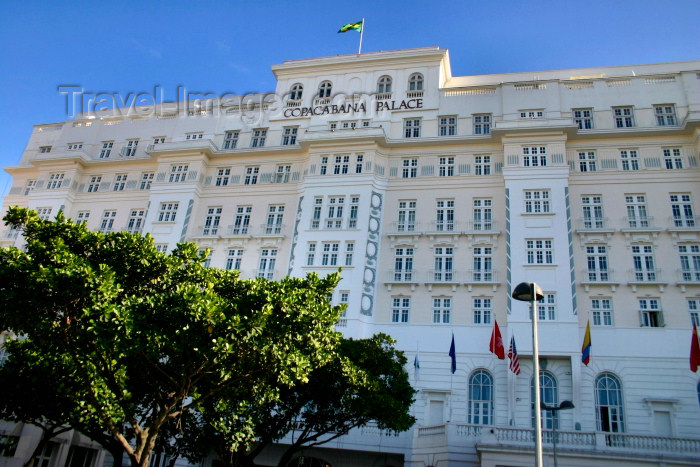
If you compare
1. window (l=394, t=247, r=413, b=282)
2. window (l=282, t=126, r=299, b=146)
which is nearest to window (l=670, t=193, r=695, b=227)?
window (l=394, t=247, r=413, b=282)

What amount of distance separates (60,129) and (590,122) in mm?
40192

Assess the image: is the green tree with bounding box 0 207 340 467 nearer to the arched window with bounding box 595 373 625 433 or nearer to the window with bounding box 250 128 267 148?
the arched window with bounding box 595 373 625 433

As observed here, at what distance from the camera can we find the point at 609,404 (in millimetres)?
28047

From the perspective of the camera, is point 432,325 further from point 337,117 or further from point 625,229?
point 337,117

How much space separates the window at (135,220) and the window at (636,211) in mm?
30965

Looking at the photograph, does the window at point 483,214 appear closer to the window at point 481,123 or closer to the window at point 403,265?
the window at point 403,265

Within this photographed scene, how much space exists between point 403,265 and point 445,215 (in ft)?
13.3

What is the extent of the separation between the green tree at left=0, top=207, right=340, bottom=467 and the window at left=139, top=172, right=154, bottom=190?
22.6 metres

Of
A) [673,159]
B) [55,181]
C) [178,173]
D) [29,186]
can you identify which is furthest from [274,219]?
[673,159]

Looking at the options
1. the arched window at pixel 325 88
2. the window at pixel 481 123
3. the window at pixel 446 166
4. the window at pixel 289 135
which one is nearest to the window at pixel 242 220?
the window at pixel 289 135

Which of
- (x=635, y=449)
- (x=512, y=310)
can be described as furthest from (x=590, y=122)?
(x=635, y=449)

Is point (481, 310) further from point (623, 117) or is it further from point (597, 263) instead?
point (623, 117)

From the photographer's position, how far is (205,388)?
19.8 metres

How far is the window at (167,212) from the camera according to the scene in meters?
38.3
